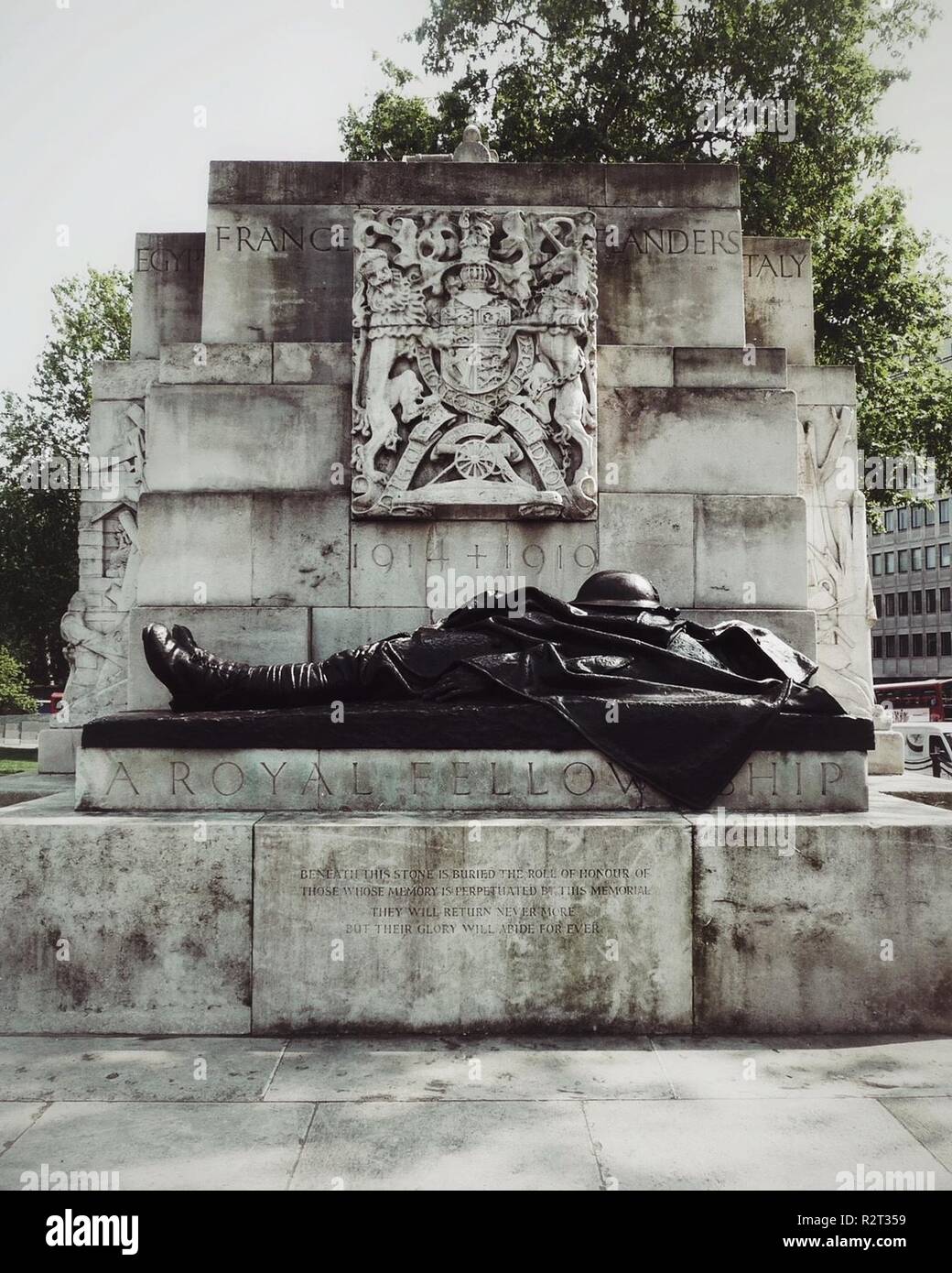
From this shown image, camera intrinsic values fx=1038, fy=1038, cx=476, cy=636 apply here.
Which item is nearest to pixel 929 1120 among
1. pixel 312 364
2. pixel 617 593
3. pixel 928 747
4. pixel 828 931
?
pixel 828 931

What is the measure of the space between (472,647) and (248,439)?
313 cm

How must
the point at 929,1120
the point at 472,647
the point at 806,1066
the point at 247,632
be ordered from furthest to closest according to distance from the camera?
1. the point at 247,632
2. the point at 472,647
3. the point at 806,1066
4. the point at 929,1120

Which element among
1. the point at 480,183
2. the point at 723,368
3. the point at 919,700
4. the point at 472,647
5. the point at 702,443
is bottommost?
the point at 919,700

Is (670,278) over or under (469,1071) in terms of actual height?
over

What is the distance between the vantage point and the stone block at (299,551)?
28.1 ft

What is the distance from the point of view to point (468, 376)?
8523 mm

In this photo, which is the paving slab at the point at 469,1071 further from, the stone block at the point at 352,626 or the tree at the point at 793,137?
the tree at the point at 793,137

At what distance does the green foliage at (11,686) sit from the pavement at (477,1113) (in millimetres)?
29147

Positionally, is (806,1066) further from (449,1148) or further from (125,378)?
(125,378)

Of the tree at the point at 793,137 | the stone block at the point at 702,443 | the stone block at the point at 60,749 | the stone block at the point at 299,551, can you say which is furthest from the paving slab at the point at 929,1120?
the tree at the point at 793,137

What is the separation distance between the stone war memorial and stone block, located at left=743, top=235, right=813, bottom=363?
0.10 ft

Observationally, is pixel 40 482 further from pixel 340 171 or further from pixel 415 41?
pixel 340 171

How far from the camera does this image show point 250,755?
647cm

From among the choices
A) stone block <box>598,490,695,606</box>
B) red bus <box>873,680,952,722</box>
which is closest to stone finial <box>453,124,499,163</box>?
stone block <box>598,490,695,606</box>
